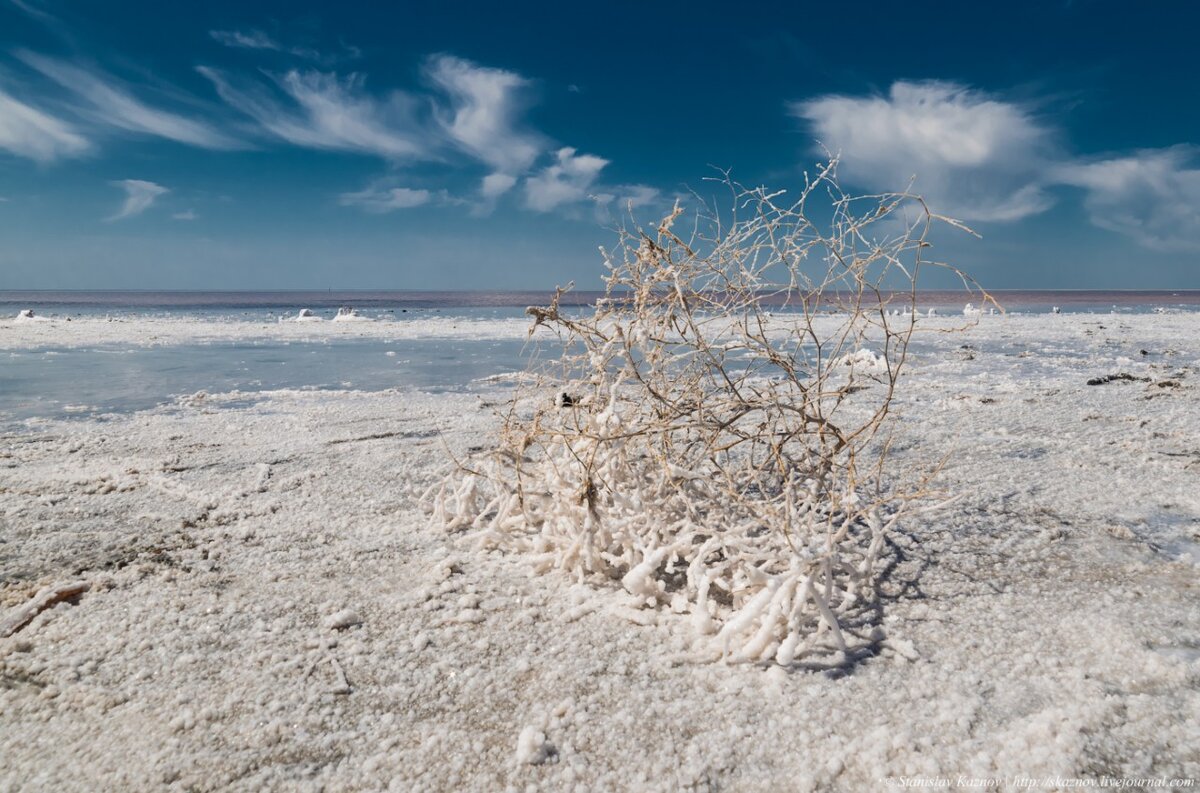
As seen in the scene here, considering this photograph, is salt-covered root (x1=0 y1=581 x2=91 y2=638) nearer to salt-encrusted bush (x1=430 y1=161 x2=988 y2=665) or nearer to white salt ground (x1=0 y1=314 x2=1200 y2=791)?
white salt ground (x1=0 y1=314 x2=1200 y2=791)

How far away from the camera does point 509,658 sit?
79.5 inches

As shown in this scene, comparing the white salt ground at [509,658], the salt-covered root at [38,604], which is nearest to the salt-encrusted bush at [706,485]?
the white salt ground at [509,658]

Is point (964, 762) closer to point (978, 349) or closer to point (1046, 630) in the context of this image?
point (1046, 630)

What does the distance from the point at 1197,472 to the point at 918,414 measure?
2.00 m

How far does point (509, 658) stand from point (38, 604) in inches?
58.3

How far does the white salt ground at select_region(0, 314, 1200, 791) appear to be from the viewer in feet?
5.17

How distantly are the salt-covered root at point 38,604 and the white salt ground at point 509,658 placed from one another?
0.03 meters

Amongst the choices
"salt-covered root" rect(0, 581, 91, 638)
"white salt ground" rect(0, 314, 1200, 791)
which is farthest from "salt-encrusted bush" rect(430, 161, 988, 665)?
"salt-covered root" rect(0, 581, 91, 638)

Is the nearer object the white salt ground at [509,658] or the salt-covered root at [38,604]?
the white salt ground at [509,658]

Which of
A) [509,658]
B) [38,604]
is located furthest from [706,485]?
[38,604]

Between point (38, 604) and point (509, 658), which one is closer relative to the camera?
point (509, 658)

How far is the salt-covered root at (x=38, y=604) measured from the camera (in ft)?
6.95

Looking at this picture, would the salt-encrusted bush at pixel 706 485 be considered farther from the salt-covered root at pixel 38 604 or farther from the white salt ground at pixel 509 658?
the salt-covered root at pixel 38 604

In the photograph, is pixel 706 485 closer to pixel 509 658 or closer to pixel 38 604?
pixel 509 658
